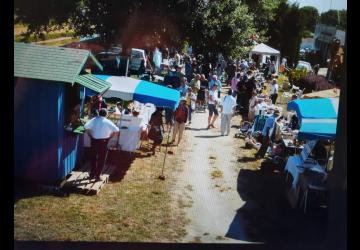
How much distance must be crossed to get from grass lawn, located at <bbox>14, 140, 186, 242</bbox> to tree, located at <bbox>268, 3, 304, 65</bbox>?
54.0 ft

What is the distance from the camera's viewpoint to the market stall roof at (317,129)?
7578 mm

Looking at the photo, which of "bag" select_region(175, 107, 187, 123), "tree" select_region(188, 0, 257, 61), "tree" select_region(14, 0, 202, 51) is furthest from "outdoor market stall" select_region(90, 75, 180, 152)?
"tree" select_region(188, 0, 257, 61)

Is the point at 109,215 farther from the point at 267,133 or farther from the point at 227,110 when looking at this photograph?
the point at 227,110

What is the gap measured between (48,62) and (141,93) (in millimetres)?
2282

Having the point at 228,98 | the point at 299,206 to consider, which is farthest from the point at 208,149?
the point at 299,206

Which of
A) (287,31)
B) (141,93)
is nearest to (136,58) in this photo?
(287,31)

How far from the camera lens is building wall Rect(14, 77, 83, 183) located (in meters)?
7.19

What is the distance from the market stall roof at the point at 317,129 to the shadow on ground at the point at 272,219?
131 cm

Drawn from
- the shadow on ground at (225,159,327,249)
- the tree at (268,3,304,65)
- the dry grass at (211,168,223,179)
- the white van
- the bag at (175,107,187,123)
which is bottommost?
the shadow on ground at (225,159,327,249)

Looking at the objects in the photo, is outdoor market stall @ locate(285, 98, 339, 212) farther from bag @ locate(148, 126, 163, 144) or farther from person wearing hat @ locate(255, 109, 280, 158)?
bag @ locate(148, 126, 163, 144)

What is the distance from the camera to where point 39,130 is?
7352 mm

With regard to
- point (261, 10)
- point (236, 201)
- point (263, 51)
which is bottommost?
point (236, 201)

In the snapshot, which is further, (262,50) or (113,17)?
(262,50)

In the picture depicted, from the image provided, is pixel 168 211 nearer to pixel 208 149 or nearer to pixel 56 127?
pixel 56 127
